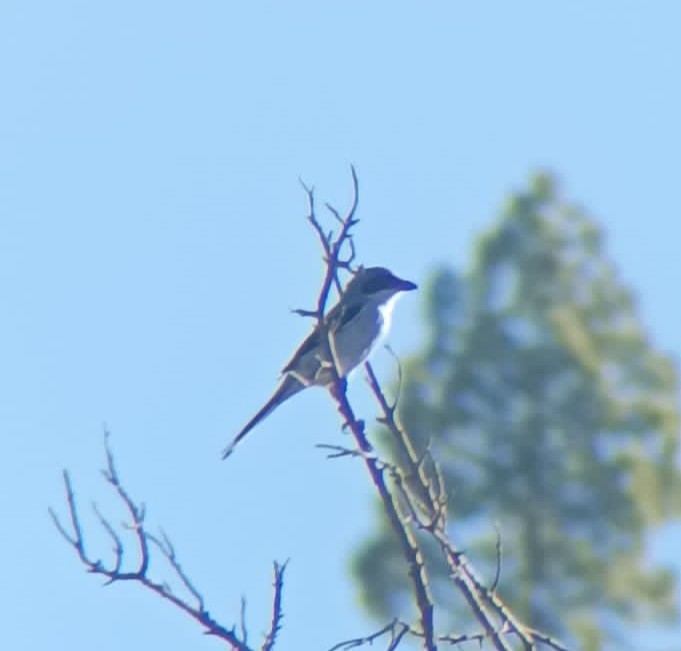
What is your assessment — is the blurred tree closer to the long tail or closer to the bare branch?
the long tail

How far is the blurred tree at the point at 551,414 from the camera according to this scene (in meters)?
24.9

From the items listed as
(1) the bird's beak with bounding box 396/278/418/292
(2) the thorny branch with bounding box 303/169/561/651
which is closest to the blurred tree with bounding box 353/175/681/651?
(1) the bird's beak with bounding box 396/278/418/292

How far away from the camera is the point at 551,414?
84.1 feet

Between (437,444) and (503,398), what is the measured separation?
1.09m

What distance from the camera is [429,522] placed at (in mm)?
5938

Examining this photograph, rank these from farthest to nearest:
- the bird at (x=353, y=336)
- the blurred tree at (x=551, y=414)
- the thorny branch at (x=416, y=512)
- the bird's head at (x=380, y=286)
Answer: the blurred tree at (x=551, y=414)
the bird's head at (x=380, y=286)
the bird at (x=353, y=336)
the thorny branch at (x=416, y=512)

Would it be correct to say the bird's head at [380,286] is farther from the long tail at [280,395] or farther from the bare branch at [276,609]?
the bare branch at [276,609]

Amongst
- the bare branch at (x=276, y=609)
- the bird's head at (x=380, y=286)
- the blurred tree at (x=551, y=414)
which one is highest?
A: the blurred tree at (x=551, y=414)

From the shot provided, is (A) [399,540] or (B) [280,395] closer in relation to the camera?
(A) [399,540]

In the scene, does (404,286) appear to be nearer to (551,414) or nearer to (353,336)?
(353,336)

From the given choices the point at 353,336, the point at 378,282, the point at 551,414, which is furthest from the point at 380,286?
the point at 551,414

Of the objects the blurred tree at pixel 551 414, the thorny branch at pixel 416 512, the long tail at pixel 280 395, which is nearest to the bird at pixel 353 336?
the long tail at pixel 280 395

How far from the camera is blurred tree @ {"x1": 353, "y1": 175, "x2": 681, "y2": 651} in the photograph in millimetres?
24906

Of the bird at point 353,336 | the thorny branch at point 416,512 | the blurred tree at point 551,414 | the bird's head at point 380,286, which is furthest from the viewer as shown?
the blurred tree at point 551,414
